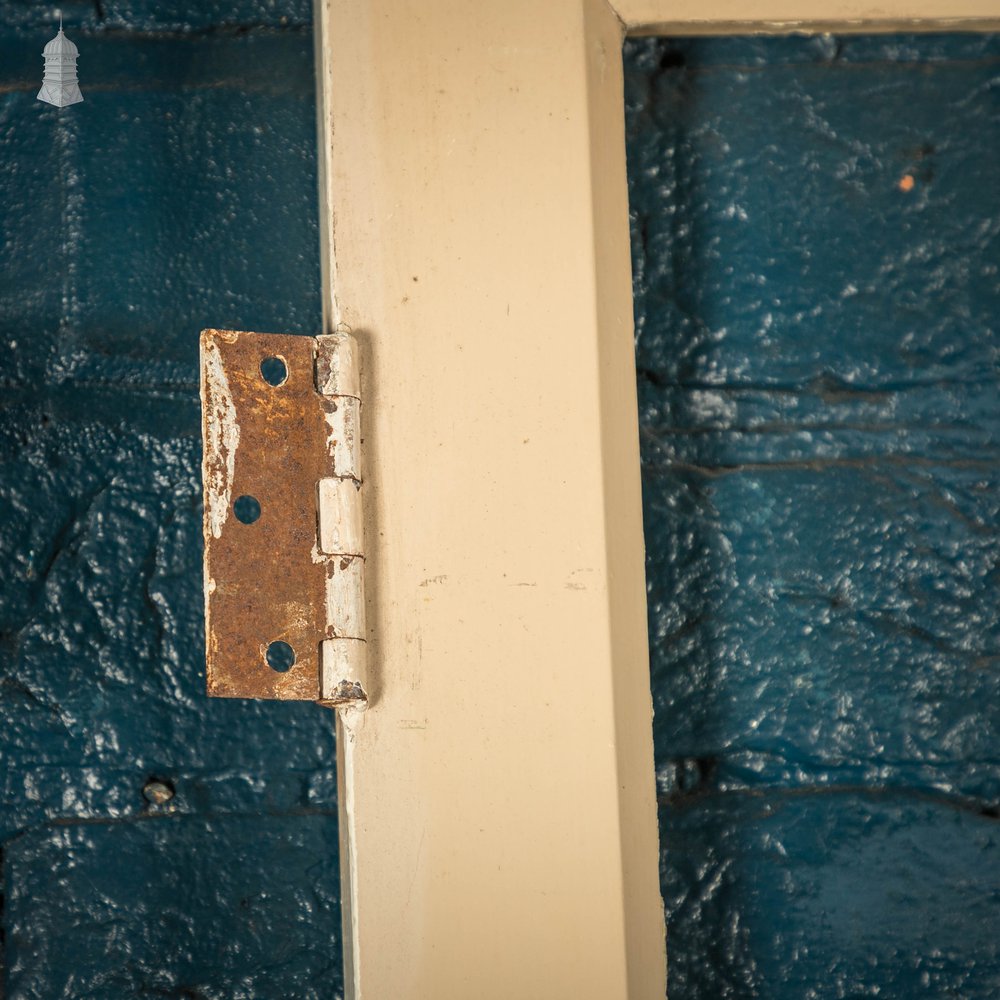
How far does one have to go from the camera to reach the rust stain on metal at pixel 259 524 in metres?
0.88

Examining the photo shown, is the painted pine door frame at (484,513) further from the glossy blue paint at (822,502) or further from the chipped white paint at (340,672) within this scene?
the glossy blue paint at (822,502)

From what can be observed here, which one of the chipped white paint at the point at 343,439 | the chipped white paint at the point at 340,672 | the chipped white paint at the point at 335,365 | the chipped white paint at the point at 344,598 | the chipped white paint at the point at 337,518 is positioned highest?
the chipped white paint at the point at 335,365

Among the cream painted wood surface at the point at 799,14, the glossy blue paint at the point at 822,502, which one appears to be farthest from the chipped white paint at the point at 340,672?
the cream painted wood surface at the point at 799,14

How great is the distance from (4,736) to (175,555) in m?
0.27

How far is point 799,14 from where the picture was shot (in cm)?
110

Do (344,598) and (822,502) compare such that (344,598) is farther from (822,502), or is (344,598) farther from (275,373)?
(822,502)

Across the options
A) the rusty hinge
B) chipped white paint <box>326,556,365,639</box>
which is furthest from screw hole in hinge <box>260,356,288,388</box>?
chipped white paint <box>326,556,365,639</box>

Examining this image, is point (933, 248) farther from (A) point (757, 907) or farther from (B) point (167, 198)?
(B) point (167, 198)

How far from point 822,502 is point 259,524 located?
62 centimetres

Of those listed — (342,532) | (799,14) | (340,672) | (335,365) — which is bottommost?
(340,672)

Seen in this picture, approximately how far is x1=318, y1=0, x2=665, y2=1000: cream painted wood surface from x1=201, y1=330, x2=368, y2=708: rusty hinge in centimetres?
3

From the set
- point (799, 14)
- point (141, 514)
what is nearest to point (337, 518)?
point (141, 514)

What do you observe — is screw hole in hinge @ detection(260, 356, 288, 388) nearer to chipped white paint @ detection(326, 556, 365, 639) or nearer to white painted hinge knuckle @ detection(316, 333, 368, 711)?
white painted hinge knuckle @ detection(316, 333, 368, 711)

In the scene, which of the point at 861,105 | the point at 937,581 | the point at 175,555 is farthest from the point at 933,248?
the point at 175,555
